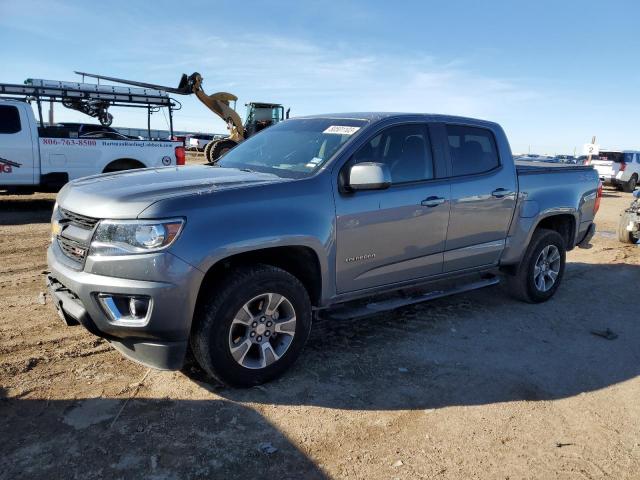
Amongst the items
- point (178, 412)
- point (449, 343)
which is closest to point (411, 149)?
point (449, 343)

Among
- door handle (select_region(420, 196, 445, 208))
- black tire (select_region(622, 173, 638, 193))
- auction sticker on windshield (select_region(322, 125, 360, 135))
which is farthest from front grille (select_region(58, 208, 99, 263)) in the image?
black tire (select_region(622, 173, 638, 193))

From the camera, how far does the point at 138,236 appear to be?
Result: 9.93 ft

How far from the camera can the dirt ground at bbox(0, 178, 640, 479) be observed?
9.14ft

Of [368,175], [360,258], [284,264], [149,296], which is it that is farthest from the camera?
[360,258]

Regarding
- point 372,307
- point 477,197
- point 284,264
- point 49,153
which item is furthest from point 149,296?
point 49,153

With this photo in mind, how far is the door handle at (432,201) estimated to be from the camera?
4.25m

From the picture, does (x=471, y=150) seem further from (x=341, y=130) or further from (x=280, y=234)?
(x=280, y=234)

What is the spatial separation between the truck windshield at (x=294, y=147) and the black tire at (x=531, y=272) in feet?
8.29

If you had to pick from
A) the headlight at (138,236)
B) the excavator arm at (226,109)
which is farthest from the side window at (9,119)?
the excavator arm at (226,109)

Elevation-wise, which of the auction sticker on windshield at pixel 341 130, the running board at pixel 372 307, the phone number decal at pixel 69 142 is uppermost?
the auction sticker on windshield at pixel 341 130

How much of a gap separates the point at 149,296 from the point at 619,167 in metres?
23.7

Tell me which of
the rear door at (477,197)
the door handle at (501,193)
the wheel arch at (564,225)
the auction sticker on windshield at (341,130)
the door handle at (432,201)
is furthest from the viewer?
the wheel arch at (564,225)

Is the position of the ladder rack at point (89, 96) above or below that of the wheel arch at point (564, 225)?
above

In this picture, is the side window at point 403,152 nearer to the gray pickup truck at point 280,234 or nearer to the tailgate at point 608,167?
the gray pickup truck at point 280,234
